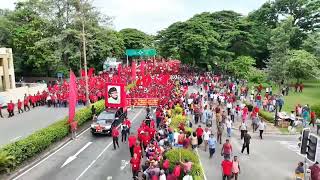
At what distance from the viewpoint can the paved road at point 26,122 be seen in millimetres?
26656

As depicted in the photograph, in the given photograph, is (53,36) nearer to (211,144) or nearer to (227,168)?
(211,144)

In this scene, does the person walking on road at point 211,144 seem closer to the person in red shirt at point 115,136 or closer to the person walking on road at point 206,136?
the person walking on road at point 206,136

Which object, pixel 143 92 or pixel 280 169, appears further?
pixel 143 92

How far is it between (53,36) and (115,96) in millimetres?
25110

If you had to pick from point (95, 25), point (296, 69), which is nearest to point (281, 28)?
point (296, 69)

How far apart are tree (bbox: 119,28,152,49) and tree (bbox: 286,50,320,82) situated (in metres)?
50.4

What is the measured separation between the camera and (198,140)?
21812 millimetres

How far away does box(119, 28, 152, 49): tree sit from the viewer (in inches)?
3668

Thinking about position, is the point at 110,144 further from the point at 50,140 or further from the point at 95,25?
the point at 95,25

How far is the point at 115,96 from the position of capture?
29.6m

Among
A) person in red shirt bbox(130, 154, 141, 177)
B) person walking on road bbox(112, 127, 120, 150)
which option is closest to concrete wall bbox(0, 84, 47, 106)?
person walking on road bbox(112, 127, 120, 150)

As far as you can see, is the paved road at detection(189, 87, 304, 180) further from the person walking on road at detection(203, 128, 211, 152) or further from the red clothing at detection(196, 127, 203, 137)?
the red clothing at detection(196, 127, 203, 137)

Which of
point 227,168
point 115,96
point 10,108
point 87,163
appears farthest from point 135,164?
point 10,108

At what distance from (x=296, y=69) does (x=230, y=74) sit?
13.6m
